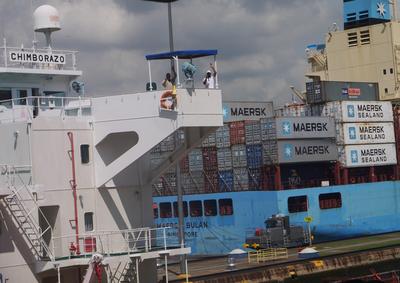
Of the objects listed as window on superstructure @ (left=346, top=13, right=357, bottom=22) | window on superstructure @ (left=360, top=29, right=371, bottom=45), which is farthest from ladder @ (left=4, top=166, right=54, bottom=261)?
window on superstructure @ (left=346, top=13, right=357, bottom=22)

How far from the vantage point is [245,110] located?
62844 millimetres

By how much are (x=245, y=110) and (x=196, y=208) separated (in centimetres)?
877

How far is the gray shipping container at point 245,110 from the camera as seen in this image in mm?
61531

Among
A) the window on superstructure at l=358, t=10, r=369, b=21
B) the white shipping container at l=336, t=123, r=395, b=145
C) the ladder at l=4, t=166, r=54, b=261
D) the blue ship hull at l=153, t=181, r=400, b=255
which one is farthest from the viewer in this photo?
the window on superstructure at l=358, t=10, r=369, b=21

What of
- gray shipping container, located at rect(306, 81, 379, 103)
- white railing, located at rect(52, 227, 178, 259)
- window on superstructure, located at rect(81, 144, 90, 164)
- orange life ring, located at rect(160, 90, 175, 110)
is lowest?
white railing, located at rect(52, 227, 178, 259)

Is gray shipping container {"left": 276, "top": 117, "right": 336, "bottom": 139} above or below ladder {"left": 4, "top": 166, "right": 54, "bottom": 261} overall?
above

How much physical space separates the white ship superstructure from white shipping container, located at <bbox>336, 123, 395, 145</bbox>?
35337 mm

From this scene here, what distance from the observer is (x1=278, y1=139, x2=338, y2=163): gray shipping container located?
56.4 m

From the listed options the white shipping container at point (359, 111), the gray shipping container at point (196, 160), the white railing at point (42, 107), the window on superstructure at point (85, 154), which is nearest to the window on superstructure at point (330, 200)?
the white shipping container at point (359, 111)

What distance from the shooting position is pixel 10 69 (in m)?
26.9

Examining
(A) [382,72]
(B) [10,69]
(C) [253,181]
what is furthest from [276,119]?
(B) [10,69]

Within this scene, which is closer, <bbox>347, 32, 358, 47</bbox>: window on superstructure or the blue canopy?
the blue canopy

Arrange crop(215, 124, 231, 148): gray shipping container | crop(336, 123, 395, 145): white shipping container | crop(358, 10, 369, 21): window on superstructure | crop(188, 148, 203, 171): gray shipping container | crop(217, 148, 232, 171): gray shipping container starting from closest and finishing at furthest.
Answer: crop(215, 124, 231, 148): gray shipping container
crop(217, 148, 232, 171): gray shipping container
crop(188, 148, 203, 171): gray shipping container
crop(336, 123, 395, 145): white shipping container
crop(358, 10, 369, 21): window on superstructure

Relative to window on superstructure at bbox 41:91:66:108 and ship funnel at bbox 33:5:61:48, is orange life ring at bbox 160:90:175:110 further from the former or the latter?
ship funnel at bbox 33:5:61:48
